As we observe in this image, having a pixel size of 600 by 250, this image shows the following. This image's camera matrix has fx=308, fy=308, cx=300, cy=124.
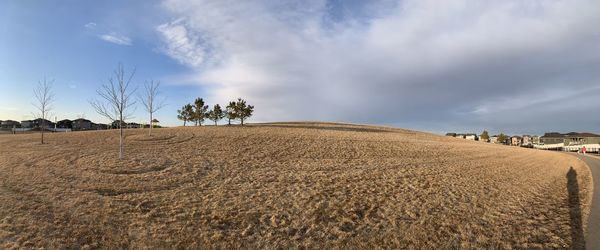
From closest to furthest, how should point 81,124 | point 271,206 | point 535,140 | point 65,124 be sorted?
1. point 271,206
2. point 81,124
3. point 65,124
4. point 535,140

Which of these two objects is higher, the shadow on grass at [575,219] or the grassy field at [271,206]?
the grassy field at [271,206]

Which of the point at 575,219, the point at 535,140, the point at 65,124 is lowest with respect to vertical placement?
the point at 535,140

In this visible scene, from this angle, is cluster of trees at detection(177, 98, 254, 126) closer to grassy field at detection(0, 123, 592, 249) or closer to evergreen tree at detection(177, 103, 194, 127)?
evergreen tree at detection(177, 103, 194, 127)

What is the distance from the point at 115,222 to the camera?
904 cm

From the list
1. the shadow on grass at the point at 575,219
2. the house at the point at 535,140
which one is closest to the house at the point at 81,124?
the shadow on grass at the point at 575,219

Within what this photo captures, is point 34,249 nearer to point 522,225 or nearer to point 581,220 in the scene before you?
point 522,225

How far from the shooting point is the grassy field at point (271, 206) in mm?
8273

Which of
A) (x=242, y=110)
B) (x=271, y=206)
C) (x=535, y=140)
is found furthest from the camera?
(x=535, y=140)

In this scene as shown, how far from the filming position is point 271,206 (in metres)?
10.8

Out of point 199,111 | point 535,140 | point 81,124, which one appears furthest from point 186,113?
point 535,140

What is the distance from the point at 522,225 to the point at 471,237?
259cm

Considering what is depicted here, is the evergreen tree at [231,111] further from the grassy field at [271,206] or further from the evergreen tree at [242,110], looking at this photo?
the grassy field at [271,206]

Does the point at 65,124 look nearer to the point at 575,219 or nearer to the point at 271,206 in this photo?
the point at 271,206

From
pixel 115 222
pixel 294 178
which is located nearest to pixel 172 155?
pixel 294 178
